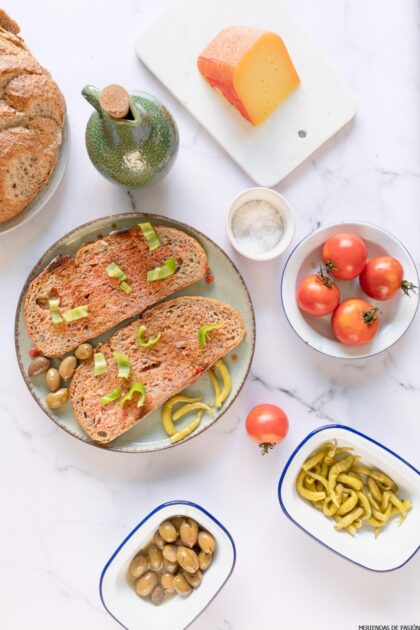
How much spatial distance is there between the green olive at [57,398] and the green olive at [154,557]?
556 millimetres

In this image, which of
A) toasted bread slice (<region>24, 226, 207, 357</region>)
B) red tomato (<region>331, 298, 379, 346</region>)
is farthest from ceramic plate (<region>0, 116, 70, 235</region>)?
red tomato (<region>331, 298, 379, 346</region>)

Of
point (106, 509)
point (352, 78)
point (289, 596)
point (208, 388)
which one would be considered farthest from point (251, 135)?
point (289, 596)

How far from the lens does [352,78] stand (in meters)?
2.12

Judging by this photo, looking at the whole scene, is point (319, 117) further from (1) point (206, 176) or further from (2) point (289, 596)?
(2) point (289, 596)

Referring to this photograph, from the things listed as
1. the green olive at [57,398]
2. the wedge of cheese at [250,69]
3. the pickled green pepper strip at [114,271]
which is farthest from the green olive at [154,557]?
the wedge of cheese at [250,69]

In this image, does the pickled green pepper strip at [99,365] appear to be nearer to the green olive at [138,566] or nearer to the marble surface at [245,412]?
the marble surface at [245,412]

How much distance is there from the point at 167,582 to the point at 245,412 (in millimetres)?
604

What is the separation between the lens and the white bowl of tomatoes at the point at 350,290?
77.3 inches

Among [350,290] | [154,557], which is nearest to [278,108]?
[350,290]

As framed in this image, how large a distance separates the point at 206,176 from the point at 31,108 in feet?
2.02

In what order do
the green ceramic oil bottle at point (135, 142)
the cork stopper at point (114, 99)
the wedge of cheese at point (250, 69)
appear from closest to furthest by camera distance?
1. the cork stopper at point (114, 99)
2. the green ceramic oil bottle at point (135, 142)
3. the wedge of cheese at point (250, 69)

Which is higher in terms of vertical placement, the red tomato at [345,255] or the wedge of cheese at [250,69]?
the wedge of cheese at [250,69]

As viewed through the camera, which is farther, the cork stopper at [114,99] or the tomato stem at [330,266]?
the tomato stem at [330,266]

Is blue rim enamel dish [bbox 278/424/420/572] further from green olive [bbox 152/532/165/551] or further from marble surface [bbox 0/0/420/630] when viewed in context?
green olive [bbox 152/532/165/551]
